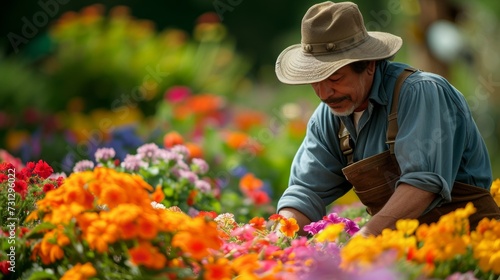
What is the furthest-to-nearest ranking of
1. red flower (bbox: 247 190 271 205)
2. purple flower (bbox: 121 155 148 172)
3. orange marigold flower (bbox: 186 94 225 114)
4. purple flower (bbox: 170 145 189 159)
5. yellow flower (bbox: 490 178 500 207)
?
orange marigold flower (bbox: 186 94 225 114) → red flower (bbox: 247 190 271 205) → purple flower (bbox: 170 145 189 159) → purple flower (bbox: 121 155 148 172) → yellow flower (bbox: 490 178 500 207)

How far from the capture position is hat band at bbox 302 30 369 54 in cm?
344

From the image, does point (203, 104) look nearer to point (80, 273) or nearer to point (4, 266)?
point (4, 266)

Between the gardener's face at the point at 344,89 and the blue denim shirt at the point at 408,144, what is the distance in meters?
0.06

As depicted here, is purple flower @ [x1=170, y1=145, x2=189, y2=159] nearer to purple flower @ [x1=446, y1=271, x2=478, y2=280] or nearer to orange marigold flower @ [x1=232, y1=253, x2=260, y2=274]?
orange marigold flower @ [x1=232, y1=253, x2=260, y2=274]

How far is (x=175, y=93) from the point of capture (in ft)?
25.0

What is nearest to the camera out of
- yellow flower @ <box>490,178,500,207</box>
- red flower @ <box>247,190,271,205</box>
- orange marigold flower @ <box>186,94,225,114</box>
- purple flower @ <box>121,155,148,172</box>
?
yellow flower @ <box>490,178,500,207</box>

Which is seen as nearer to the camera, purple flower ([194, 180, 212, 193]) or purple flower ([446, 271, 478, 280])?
purple flower ([446, 271, 478, 280])

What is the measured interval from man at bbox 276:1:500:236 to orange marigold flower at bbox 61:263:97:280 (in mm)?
1128

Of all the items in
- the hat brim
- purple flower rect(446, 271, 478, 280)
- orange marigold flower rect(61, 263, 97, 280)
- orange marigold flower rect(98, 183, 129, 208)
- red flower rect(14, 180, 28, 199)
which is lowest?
purple flower rect(446, 271, 478, 280)

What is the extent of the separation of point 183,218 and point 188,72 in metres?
7.00

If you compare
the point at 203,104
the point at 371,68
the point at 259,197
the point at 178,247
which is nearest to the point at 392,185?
the point at 371,68

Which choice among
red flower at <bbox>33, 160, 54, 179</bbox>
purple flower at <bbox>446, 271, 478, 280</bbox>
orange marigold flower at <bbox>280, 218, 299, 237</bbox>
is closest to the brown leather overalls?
orange marigold flower at <bbox>280, 218, 299, 237</bbox>

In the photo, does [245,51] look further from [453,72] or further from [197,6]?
[453,72]

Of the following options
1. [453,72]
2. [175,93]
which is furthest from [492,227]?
[453,72]
